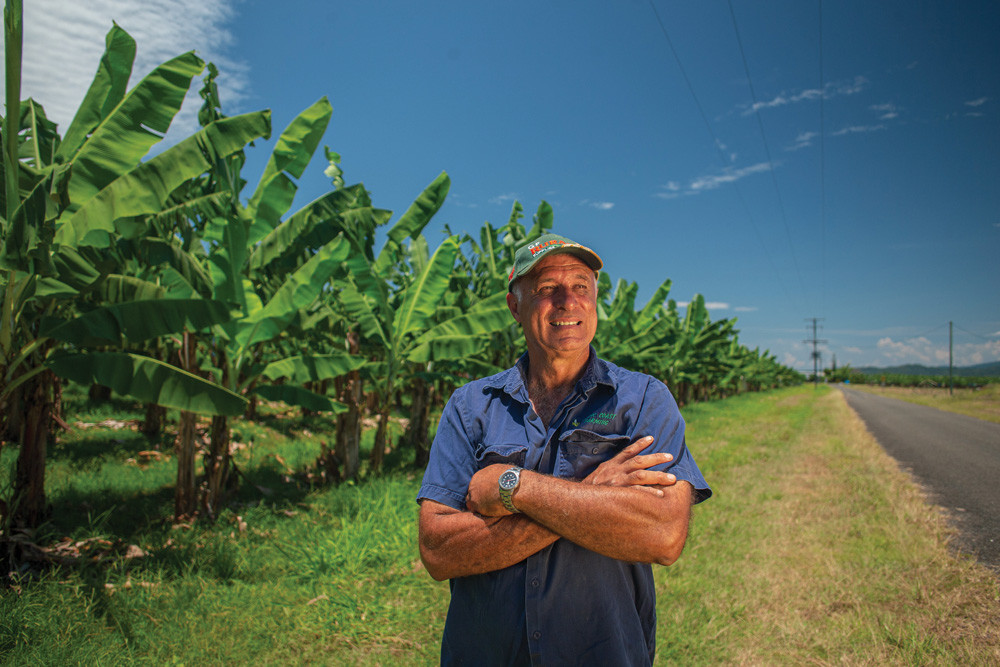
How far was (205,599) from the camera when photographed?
381 centimetres

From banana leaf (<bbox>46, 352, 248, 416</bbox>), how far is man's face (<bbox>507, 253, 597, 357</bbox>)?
3058 mm

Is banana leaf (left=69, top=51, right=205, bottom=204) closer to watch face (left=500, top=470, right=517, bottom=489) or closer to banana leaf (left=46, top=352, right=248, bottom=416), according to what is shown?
banana leaf (left=46, top=352, right=248, bottom=416)

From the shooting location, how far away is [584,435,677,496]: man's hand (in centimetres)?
152

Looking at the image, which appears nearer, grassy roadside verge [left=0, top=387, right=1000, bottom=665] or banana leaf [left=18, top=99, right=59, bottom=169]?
grassy roadside verge [left=0, top=387, right=1000, bottom=665]

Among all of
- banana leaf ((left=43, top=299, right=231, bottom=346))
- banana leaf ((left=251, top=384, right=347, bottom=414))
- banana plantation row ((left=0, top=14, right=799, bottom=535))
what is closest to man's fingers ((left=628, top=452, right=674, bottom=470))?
banana plantation row ((left=0, top=14, right=799, bottom=535))

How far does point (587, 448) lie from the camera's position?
1.71 m

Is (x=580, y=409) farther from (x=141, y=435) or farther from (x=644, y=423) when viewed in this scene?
(x=141, y=435)

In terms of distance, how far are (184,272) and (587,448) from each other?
16.0 ft

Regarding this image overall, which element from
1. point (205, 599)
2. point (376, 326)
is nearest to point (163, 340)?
point (376, 326)

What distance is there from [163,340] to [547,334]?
875 cm

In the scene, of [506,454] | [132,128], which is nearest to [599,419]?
[506,454]

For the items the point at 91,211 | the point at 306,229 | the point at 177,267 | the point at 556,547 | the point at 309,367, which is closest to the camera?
the point at 556,547

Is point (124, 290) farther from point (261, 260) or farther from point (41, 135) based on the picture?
point (41, 135)

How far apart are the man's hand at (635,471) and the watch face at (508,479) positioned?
0.23 m
